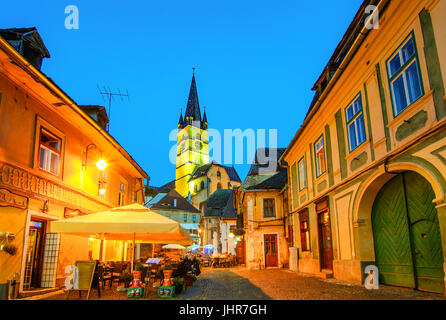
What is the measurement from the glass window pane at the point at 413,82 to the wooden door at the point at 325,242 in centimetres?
660

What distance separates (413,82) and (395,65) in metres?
0.94

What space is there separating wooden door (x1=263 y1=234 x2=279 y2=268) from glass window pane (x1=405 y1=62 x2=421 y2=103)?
1916 centimetres

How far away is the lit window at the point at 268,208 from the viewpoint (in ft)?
84.9

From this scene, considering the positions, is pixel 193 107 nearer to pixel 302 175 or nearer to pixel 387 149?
pixel 302 175

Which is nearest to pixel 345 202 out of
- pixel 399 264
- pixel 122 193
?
pixel 399 264

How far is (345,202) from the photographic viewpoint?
452 inches

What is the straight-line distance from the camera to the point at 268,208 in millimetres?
26062

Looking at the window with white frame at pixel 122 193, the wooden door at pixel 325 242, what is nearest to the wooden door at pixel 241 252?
the window with white frame at pixel 122 193

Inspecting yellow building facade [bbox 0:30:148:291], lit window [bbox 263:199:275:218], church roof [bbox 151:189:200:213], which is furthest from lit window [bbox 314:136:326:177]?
church roof [bbox 151:189:200:213]

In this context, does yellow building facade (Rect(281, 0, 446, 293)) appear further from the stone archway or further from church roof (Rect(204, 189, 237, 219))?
church roof (Rect(204, 189, 237, 219))

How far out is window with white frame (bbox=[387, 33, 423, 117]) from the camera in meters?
7.52

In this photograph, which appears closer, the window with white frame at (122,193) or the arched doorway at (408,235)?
the arched doorway at (408,235)

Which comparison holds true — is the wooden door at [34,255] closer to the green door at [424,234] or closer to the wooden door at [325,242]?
the wooden door at [325,242]
